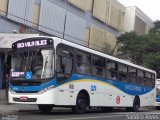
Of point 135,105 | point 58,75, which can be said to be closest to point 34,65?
point 58,75

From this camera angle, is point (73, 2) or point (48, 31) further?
point (73, 2)

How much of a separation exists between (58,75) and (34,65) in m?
1.04

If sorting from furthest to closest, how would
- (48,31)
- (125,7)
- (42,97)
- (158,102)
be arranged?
(125,7) → (48,31) → (158,102) → (42,97)

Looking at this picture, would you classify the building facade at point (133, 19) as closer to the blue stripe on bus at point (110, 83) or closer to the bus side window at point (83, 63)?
the blue stripe on bus at point (110, 83)

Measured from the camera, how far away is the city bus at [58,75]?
15109 millimetres

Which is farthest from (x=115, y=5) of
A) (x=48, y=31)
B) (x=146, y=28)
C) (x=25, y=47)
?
(x=25, y=47)

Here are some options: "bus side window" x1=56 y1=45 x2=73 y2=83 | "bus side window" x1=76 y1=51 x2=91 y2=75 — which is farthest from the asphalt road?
"bus side window" x1=76 y1=51 x2=91 y2=75

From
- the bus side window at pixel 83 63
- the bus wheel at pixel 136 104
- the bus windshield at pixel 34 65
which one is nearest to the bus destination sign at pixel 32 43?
the bus windshield at pixel 34 65

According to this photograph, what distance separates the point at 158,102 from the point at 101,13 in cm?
1606

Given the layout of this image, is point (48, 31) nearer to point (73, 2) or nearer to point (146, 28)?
point (73, 2)

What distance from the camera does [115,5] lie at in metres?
47.0

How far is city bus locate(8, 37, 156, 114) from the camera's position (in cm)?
1511

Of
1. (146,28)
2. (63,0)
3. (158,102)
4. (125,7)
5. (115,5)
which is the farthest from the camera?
(146,28)

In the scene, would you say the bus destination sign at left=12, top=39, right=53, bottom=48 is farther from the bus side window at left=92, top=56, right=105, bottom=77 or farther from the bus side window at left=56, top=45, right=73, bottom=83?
the bus side window at left=92, top=56, right=105, bottom=77
